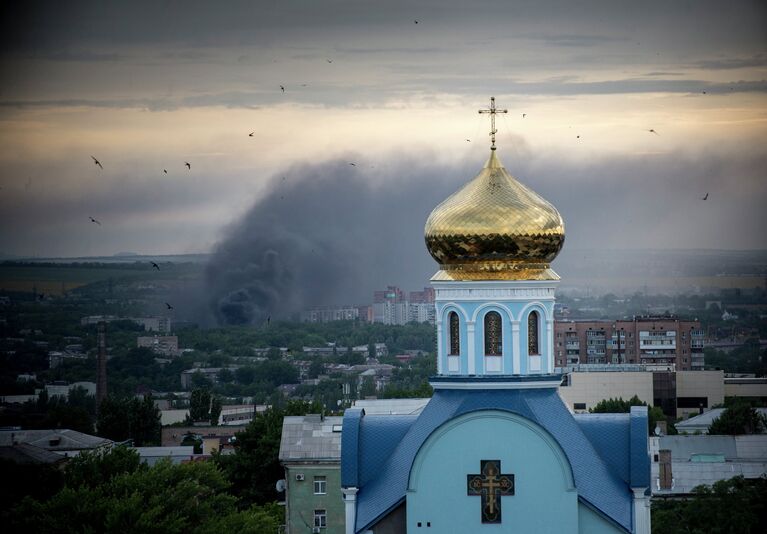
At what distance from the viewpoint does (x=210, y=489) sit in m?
30.9

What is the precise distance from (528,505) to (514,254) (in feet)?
9.09

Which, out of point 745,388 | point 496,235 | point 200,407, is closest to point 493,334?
point 496,235

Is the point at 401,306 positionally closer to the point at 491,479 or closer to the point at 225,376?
the point at 225,376

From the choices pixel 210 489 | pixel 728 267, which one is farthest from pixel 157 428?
pixel 210 489

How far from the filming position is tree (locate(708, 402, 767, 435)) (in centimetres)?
5219

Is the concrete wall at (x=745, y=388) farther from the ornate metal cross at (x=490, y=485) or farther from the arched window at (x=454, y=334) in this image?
the ornate metal cross at (x=490, y=485)

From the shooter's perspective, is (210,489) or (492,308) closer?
(492,308)

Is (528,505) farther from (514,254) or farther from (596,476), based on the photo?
(514,254)

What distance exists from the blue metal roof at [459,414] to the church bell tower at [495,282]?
0.26 meters

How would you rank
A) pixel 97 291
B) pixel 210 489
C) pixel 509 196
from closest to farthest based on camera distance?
1. pixel 509 196
2. pixel 210 489
3. pixel 97 291

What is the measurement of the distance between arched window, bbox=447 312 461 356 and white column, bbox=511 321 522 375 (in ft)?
1.85

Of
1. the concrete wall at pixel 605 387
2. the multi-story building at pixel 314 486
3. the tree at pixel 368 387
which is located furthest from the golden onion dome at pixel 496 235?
the tree at pixel 368 387

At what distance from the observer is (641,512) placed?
2133cm

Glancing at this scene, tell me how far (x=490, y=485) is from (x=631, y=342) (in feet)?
234
